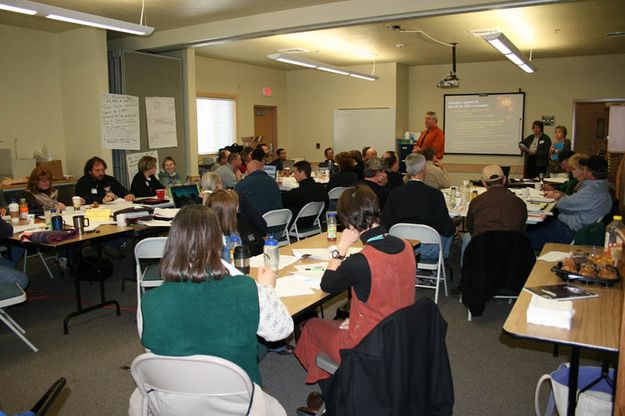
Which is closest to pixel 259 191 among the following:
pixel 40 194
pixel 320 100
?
pixel 40 194

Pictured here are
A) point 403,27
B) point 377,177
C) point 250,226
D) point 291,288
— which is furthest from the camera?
point 403,27

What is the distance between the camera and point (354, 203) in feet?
8.86

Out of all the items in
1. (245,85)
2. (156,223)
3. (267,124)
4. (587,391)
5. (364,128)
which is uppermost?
(245,85)

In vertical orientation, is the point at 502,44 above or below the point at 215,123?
above

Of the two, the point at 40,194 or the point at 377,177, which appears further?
the point at 377,177

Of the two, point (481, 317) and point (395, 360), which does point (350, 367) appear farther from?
point (481, 317)

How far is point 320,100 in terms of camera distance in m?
12.8

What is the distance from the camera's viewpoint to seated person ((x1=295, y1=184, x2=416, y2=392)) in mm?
2311

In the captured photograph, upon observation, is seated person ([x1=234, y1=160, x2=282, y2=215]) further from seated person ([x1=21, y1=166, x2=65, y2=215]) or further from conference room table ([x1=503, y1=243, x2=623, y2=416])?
conference room table ([x1=503, y1=243, x2=623, y2=416])

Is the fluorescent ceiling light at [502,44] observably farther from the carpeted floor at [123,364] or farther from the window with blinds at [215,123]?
the window with blinds at [215,123]

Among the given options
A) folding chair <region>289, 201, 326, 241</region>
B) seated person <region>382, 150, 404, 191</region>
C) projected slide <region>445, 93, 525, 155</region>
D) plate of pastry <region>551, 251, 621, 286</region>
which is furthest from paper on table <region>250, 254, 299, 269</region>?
projected slide <region>445, 93, 525, 155</region>

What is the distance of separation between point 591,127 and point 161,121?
8732 mm

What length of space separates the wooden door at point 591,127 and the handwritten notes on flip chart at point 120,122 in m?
8.82

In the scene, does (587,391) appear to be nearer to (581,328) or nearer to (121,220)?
(581,328)
